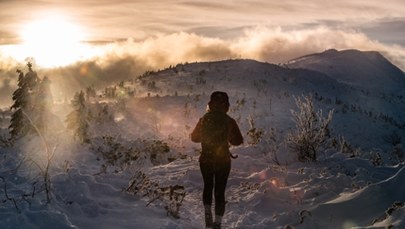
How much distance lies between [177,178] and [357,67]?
7518 centimetres

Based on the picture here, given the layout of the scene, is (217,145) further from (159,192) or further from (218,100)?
(159,192)

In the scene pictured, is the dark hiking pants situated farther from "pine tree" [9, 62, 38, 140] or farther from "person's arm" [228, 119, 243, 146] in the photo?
"pine tree" [9, 62, 38, 140]

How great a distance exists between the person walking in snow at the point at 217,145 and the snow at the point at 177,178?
703 millimetres

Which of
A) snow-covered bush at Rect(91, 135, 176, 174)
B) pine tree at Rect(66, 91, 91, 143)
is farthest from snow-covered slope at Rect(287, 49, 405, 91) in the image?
snow-covered bush at Rect(91, 135, 176, 174)

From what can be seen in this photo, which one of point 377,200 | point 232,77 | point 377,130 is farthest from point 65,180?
point 232,77

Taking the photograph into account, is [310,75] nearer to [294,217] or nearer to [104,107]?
[104,107]

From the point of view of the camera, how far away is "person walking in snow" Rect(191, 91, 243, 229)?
8.12 m

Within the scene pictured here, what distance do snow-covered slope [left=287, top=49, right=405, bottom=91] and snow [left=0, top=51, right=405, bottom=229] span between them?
51.2 metres

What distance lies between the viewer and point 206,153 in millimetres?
8164

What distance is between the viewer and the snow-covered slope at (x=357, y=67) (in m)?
74.9

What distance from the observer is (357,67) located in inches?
3214

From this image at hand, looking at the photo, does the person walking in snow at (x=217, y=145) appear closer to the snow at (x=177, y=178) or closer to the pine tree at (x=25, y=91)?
the snow at (x=177, y=178)

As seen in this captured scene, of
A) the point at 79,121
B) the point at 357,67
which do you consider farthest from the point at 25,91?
the point at 357,67

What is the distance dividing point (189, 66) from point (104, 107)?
17617 millimetres
